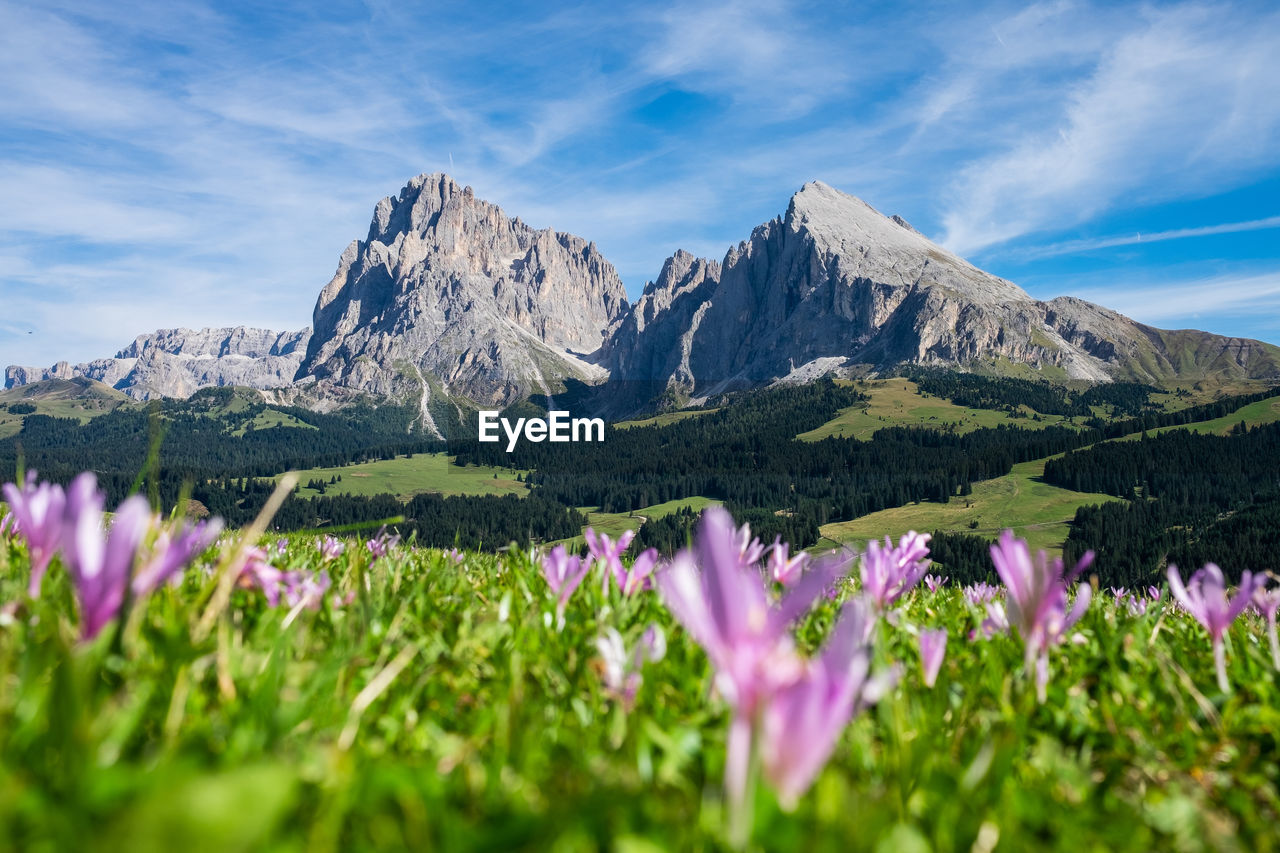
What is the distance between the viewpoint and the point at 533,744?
176cm

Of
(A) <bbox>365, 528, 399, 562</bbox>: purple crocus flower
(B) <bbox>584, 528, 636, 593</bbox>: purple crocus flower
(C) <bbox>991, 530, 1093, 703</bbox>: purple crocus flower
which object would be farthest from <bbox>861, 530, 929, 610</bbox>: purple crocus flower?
(A) <bbox>365, 528, 399, 562</bbox>: purple crocus flower

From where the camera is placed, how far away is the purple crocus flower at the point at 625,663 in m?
2.30

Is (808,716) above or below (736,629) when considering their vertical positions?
below

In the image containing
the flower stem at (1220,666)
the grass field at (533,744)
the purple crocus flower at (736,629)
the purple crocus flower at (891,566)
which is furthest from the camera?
the purple crocus flower at (891,566)

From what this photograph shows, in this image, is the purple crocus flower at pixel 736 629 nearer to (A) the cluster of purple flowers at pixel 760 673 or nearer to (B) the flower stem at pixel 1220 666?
(A) the cluster of purple flowers at pixel 760 673

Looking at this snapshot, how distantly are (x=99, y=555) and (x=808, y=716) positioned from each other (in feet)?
4.73

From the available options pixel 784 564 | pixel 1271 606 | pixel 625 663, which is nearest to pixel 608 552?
pixel 784 564

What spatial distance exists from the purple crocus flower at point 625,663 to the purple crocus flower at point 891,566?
101 centimetres

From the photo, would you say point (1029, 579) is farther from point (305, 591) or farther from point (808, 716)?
point (305, 591)

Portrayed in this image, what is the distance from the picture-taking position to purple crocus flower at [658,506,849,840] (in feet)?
3.12

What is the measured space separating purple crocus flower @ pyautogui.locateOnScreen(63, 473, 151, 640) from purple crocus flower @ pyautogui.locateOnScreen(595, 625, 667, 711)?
1288 millimetres

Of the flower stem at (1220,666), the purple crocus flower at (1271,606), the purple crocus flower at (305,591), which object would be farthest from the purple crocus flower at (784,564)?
the purple crocus flower at (305,591)

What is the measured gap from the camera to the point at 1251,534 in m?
157

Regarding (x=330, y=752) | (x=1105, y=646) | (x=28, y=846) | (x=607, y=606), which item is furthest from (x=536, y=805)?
(x=1105, y=646)
